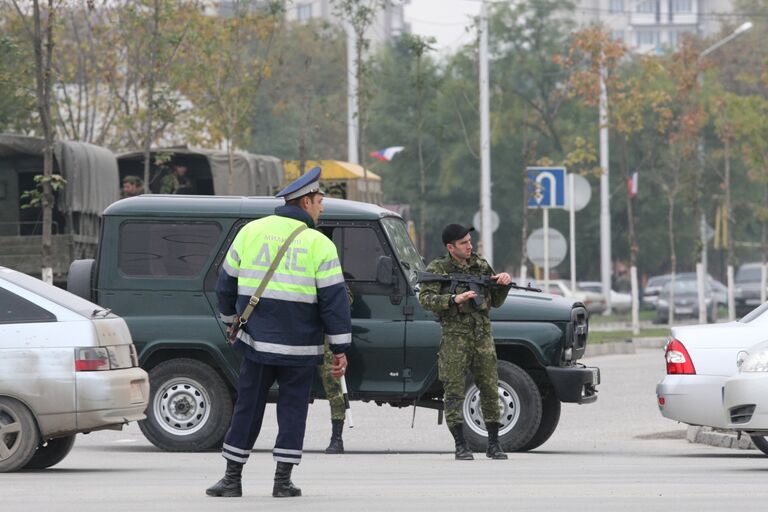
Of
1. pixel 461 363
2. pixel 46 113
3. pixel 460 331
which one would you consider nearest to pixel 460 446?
pixel 461 363

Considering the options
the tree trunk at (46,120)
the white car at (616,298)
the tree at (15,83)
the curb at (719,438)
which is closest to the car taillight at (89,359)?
the curb at (719,438)

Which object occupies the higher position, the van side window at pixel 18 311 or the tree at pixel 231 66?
the tree at pixel 231 66

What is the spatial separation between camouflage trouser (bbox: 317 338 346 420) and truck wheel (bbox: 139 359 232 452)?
87 centimetres

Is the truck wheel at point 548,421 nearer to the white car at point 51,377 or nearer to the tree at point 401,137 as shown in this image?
the white car at point 51,377

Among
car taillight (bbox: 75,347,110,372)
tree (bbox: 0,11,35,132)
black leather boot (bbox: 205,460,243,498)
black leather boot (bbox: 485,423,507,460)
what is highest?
tree (bbox: 0,11,35,132)

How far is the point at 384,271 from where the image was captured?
14820mm

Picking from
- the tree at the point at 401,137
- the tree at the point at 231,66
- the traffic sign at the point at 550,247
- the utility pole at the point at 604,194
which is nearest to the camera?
the traffic sign at the point at 550,247

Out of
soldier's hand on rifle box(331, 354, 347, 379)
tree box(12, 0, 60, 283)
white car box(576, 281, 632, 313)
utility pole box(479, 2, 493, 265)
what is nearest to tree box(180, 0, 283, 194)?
utility pole box(479, 2, 493, 265)

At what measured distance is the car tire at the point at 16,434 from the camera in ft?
40.1

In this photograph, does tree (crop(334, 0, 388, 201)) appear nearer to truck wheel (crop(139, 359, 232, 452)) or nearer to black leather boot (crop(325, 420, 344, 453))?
truck wheel (crop(139, 359, 232, 452))

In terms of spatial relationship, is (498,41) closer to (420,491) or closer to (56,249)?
(56,249)

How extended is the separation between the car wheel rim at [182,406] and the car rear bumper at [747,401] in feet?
14.2

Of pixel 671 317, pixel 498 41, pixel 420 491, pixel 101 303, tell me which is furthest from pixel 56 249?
pixel 498 41

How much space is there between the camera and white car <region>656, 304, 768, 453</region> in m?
13.9
